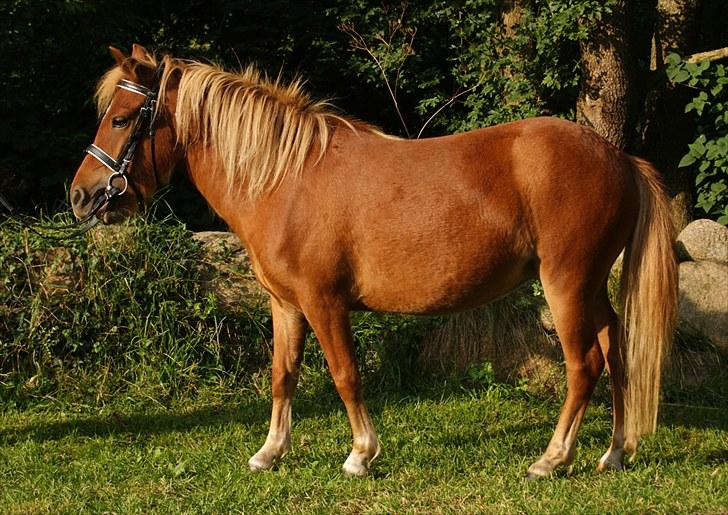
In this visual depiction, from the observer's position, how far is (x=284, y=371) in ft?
15.2

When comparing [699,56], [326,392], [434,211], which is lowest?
[326,392]

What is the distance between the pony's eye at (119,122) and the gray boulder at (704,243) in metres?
4.49

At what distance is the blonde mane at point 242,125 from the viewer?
4.30 m

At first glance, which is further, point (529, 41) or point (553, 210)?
point (529, 41)

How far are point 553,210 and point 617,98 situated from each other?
3.43 metres

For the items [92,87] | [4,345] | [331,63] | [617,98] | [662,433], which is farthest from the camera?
[331,63]

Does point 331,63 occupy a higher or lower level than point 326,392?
higher

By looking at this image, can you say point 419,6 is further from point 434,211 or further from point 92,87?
point 434,211

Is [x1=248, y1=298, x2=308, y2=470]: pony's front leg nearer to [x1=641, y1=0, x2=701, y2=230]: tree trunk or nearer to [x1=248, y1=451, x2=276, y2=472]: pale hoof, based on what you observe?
[x1=248, y1=451, x2=276, y2=472]: pale hoof

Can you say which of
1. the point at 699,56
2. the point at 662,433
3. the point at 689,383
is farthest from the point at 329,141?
the point at 699,56

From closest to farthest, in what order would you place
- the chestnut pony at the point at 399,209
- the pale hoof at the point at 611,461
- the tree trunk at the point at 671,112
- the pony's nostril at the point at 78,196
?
1. the chestnut pony at the point at 399,209
2. the pony's nostril at the point at 78,196
3. the pale hoof at the point at 611,461
4. the tree trunk at the point at 671,112

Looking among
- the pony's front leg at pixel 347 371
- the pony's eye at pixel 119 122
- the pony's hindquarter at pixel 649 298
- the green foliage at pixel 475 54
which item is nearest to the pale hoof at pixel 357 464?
the pony's front leg at pixel 347 371

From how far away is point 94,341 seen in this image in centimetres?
605

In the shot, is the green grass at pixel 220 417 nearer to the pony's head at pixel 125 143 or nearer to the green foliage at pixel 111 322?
the green foliage at pixel 111 322
